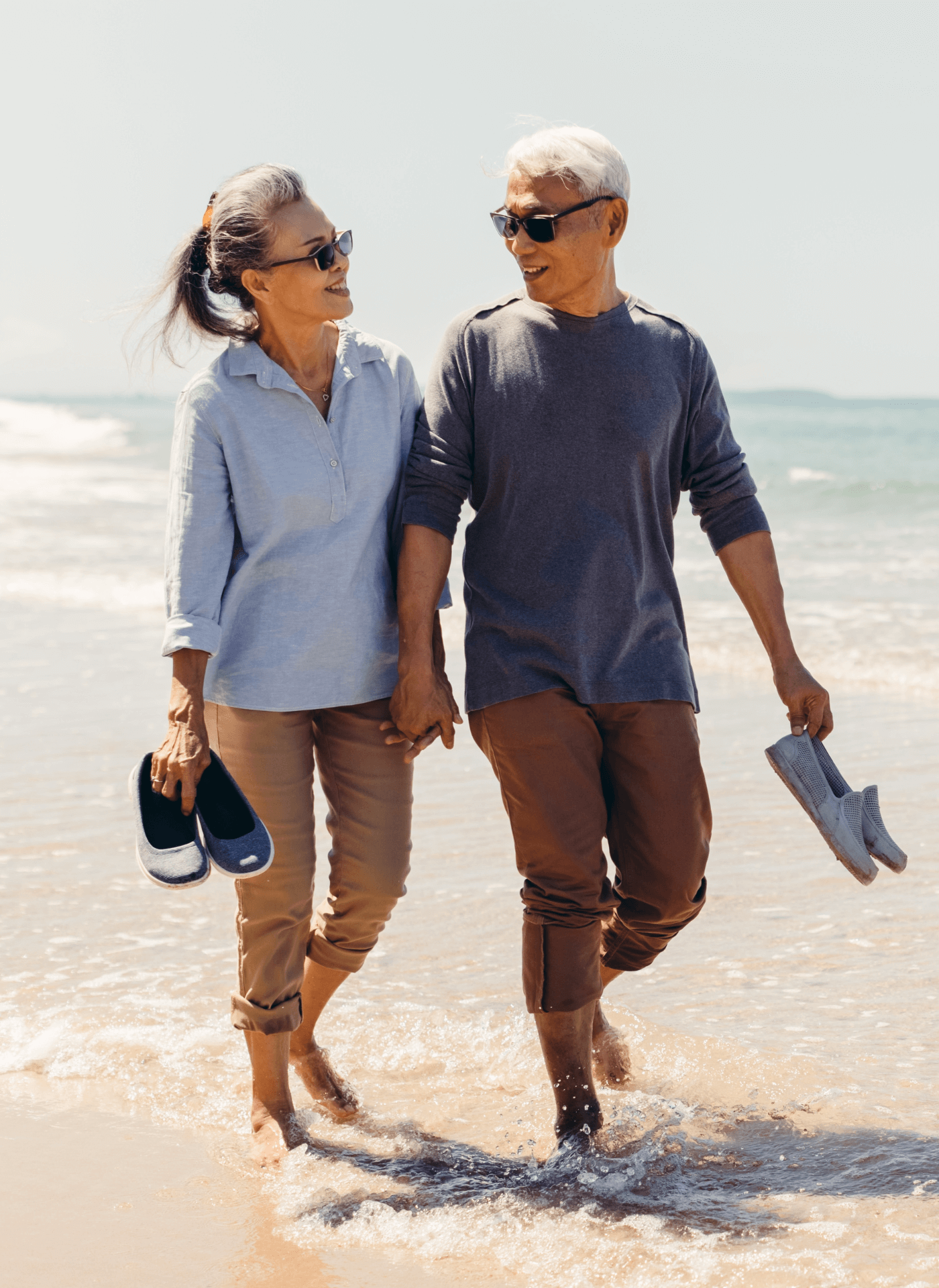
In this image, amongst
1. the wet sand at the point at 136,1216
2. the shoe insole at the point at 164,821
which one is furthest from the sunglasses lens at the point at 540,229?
the wet sand at the point at 136,1216

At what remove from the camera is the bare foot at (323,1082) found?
3262mm

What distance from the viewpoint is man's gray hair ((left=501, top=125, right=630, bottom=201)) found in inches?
116

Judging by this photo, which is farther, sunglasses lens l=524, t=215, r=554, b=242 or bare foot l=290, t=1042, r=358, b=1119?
bare foot l=290, t=1042, r=358, b=1119

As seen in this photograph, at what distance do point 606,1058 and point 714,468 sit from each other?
4.78ft

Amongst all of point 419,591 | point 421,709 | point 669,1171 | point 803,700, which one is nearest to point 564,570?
point 419,591

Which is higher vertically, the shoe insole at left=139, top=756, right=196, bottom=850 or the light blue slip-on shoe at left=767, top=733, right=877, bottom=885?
the shoe insole at left=139, top=756, right=196, bottom=850

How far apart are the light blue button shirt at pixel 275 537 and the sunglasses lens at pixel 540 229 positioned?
0.51 m

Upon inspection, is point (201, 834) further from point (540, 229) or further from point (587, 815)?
point (540, 229)

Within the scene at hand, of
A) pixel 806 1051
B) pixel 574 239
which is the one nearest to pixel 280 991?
pixel 806 1051

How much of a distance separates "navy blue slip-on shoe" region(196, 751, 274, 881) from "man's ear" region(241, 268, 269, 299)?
1.00 meters

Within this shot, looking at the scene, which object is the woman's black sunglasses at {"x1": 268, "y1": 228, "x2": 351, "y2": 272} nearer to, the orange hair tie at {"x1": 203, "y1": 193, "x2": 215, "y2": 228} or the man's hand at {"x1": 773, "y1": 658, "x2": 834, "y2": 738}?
the orange hair tie at {"x1": 203, "y1": 193, "x2": 215, "y2": 228}

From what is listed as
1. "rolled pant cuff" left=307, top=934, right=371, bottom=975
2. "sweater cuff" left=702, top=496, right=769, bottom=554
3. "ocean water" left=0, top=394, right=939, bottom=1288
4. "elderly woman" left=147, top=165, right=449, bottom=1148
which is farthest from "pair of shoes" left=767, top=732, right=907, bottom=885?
"rolled pant cuff" left=307, top=934, right=371, bottom=975

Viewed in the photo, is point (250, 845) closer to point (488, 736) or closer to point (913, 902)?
point (488, 736)

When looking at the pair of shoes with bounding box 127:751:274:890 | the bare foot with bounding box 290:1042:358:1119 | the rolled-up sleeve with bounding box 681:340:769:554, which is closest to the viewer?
the pair of shoes with bounding box 127:751:274:890
